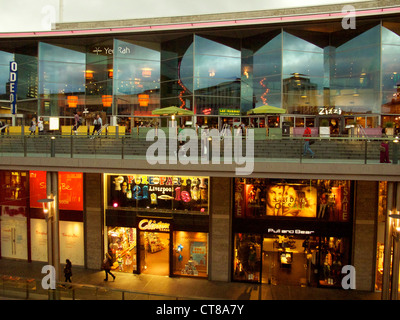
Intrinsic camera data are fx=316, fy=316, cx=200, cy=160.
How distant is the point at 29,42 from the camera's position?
23906mm

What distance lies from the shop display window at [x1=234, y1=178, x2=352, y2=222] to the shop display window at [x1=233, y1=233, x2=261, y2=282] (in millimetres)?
1002

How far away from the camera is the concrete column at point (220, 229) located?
13.5m

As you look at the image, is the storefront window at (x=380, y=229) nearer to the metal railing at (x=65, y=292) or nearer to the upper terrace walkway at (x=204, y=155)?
the upper terrace walkway at (x=204, y=155)

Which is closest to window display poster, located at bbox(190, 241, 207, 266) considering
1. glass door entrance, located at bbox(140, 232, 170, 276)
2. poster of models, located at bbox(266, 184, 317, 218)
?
glass door entrance, located at bbox(140, 232, 170, 276)

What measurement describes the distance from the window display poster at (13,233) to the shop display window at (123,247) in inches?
185

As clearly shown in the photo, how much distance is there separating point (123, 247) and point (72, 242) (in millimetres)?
2556

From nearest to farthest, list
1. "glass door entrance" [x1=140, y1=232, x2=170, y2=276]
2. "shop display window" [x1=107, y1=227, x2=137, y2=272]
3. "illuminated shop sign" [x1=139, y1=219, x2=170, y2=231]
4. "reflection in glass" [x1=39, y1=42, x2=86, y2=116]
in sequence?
"illuminated shop sign" [x1=139, y1=219, x2=170, y2=231], "glass door entrance" [x1=140, y1=232, x2=170, y2=276], "shop display window" [x1=107, y1=227, x2=137, y2=272], "reflection in glass" [x1=39, y1=42, x2=86, y2=116]

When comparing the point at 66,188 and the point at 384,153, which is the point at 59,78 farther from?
the point at 384,153

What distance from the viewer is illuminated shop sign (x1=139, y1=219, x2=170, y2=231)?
14086 millimetres

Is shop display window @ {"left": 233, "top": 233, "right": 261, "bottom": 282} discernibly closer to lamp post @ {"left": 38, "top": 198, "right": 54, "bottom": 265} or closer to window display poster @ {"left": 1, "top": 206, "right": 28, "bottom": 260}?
lamp post @ {"left": 38, "top": 198, "right": 54, "bottom": 265}

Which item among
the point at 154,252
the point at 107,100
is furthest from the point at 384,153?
the point at 107,100
